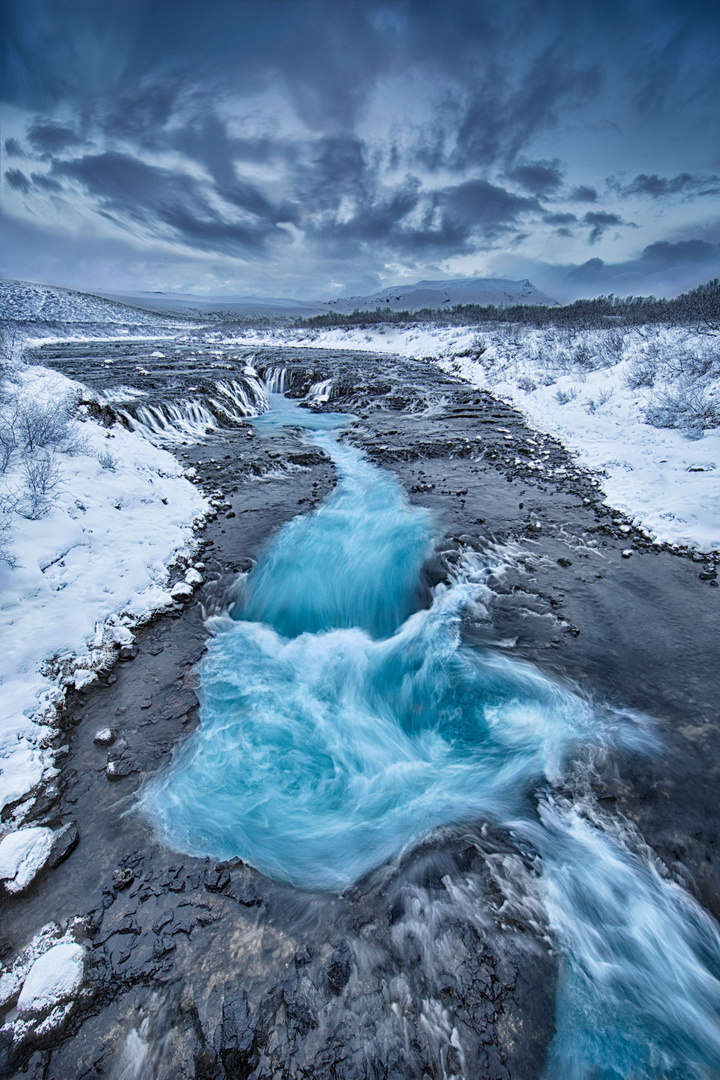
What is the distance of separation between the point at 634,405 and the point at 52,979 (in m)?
17.7

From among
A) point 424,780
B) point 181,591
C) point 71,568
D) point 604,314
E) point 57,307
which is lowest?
point 424,780

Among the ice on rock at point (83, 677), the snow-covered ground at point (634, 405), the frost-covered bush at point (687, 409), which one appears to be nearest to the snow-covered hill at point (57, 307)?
the snow-covered ground at point (634, 405)

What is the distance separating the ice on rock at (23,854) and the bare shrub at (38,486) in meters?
5.08

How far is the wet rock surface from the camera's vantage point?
279 centimetres

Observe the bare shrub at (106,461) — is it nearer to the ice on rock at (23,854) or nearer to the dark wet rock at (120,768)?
the dark wet rock at (120,768)

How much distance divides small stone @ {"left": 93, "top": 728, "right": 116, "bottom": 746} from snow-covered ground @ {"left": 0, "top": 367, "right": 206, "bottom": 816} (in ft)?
1.47

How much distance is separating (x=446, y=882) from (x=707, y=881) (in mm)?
2175

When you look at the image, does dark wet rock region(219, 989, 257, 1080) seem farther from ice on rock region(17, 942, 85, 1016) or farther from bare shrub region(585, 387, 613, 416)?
bare shrub region(585, 387, 613, 416)

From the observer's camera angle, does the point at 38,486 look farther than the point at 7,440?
No

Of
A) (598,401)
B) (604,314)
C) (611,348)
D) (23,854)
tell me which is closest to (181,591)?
(23,854)

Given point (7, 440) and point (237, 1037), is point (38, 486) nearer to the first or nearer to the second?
point (7, 440)

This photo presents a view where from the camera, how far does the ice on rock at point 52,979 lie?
288cm

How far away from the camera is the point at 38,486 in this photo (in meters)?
7.56

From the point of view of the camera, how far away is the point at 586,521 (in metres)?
9.37
